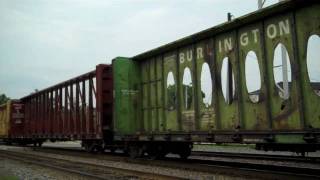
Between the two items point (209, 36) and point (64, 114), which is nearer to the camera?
point (209, 36)

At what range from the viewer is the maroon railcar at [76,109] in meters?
17.2

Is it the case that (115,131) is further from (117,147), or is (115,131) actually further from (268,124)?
(268,124)

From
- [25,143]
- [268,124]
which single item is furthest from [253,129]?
[25,143]

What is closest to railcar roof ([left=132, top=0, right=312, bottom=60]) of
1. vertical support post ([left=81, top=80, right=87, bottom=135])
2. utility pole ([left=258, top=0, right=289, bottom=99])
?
utility pole ([left=258, top=0, right=289, bottom=99])

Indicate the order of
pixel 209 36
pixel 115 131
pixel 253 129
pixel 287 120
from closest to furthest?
pixel 287 120 < pixel 253 129 < pixel 209 36 < pixel 115 131

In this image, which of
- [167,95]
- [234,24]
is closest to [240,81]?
[234,24]

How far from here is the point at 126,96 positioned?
15859 millimetres

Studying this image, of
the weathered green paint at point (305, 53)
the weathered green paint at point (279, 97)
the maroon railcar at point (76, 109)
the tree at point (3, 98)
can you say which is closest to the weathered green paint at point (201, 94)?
the weathered green paint at point (279, 97)

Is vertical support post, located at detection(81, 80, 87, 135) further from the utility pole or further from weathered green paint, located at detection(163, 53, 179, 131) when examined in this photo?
the utility pole

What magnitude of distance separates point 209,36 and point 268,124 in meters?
3.38

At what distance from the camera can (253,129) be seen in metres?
10.1

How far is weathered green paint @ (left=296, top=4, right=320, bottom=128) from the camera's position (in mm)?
8531

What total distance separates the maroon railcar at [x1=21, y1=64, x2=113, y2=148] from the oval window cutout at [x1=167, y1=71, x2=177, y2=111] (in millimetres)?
4117

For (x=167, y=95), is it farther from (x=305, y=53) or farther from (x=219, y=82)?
(x=305, y=53)
